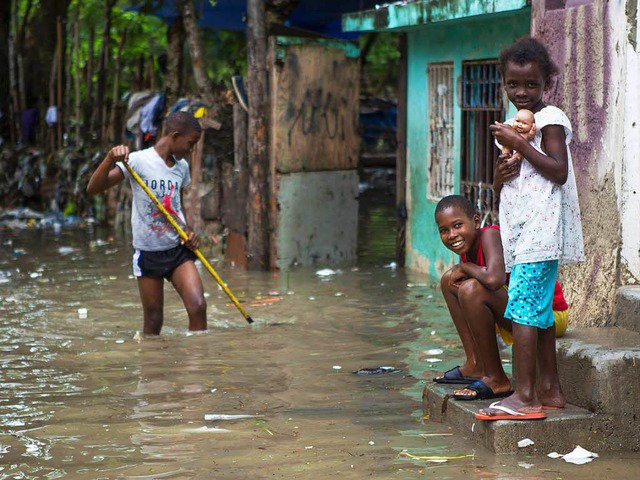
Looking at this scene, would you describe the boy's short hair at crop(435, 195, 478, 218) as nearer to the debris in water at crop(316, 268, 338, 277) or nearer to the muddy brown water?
the muddy brown water

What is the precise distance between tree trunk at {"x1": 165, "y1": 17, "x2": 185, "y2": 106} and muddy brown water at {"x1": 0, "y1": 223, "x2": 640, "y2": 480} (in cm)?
305

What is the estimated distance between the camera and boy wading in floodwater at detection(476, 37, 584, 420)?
431 cm

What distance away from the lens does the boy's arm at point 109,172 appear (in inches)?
260

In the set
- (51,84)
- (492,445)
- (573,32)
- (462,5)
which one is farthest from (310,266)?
(51,84)

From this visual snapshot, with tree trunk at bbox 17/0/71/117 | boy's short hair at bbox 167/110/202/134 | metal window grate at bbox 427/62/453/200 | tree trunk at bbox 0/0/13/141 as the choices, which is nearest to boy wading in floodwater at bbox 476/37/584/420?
boy's short hair at bbox 167/110/202/134

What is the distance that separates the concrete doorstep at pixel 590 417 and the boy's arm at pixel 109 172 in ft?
10.0

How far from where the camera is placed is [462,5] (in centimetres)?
816

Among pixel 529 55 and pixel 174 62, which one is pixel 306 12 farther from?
pixel 529 55

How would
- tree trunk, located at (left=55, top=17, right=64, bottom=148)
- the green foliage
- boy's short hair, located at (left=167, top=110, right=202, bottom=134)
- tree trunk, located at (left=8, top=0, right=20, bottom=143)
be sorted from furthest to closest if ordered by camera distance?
the green foliage → tree trunk, located at (left=8, top=0, right=20, bottom=143) → tree trunk, located at (left=55, top=17, right=64, bottom=148) → boy's short hair, located at (left=167, top=110, right=202, bottom=134)

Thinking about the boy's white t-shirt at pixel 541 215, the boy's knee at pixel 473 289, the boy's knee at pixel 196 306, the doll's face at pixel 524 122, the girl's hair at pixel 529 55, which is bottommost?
the boy's knee at pixel 196 306

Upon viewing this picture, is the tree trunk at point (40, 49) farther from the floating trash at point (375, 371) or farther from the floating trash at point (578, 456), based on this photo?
the floating trash at point (578, 456)

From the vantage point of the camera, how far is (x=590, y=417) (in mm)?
4410

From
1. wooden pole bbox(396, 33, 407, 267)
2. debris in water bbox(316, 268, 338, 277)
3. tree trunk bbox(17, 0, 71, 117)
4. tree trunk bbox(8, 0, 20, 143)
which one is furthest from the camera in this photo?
tree trunk bbox(17, 0, 71, 117)

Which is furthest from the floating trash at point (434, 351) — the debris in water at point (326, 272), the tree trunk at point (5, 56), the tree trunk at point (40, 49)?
the tree trunk at point (5, 56)
